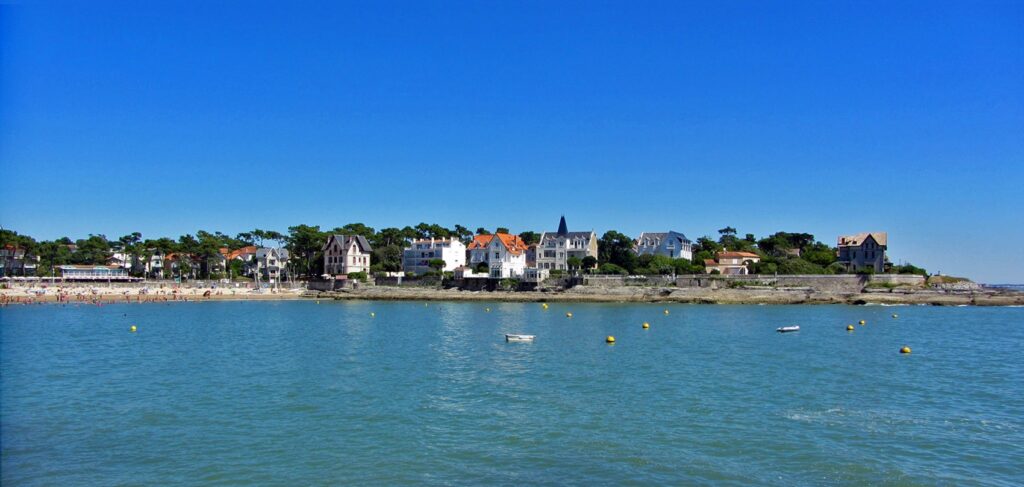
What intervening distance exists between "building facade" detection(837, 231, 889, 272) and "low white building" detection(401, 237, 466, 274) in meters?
56.6

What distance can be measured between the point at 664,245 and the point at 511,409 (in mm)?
86334

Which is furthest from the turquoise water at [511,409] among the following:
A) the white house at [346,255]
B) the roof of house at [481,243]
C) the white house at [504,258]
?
the white house at [346,255]

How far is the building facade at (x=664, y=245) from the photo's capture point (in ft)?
335

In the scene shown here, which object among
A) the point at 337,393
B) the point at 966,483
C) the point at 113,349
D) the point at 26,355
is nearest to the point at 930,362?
the point at 966,483

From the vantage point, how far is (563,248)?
99.6 metres

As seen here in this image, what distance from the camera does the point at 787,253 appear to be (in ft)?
360

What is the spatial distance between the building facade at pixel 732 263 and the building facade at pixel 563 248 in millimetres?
17298

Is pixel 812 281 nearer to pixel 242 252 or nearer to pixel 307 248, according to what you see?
pixel 307 248

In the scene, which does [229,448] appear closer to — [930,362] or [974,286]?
[930,362]

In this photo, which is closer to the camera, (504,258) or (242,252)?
(504,258)

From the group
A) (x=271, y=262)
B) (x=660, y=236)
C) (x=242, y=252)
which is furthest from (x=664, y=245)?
(x=242, y=252)

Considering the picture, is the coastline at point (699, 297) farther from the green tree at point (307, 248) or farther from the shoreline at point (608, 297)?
the green tree at point (307, 248)

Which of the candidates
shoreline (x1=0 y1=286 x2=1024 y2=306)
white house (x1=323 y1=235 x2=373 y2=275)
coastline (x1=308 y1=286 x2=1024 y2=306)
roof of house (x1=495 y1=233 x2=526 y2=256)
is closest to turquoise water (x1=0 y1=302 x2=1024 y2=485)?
coastline (x1=308 y1=286 x2=1024 y2=306)

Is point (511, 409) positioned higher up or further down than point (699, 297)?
further down
